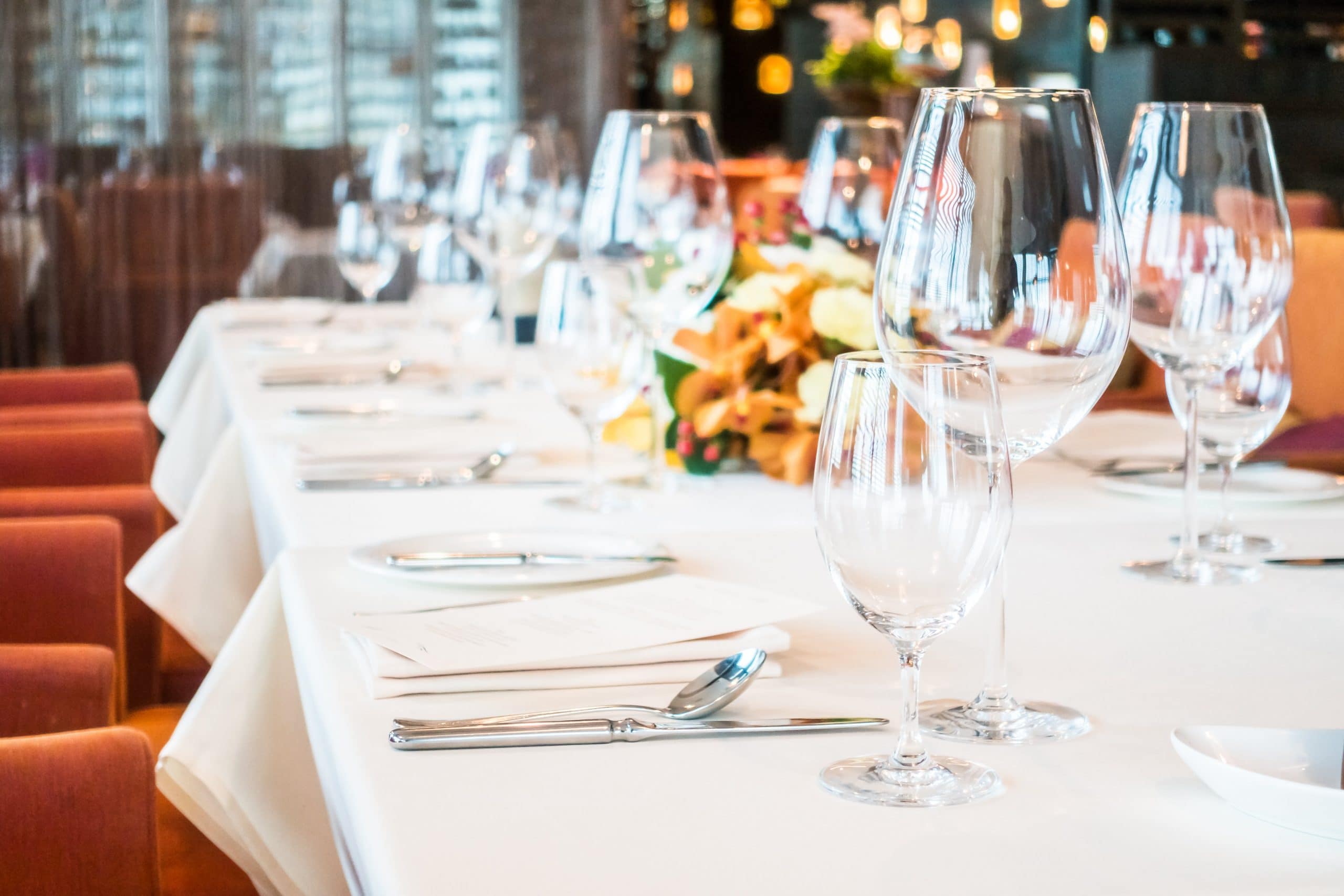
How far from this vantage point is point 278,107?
268 inches

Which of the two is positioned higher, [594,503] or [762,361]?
[762,361]

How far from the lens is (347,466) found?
4.92 ft

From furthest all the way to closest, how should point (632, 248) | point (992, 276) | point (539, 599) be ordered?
point (632, 248) < point (539, 599) < point (992, 276)

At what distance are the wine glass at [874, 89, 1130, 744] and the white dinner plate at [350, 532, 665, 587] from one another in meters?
0.31

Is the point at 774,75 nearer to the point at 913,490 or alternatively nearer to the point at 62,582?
the point at 62,582

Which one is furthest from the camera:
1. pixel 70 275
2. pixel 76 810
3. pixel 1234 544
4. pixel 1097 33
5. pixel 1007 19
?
pixel 1007 19

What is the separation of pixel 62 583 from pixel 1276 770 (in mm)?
1303

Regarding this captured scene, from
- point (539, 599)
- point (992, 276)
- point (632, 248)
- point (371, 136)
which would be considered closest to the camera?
point (992, 276)

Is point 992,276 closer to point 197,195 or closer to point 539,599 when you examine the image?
point 539,599

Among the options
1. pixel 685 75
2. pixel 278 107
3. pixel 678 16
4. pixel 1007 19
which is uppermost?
pixel 678 16

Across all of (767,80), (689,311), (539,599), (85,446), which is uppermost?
(767,80)

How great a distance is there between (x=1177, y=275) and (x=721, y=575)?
0.37 meters

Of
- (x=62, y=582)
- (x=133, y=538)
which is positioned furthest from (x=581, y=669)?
(x=133, y=538)

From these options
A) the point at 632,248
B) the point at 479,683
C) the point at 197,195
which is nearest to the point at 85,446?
the point at 632,248
